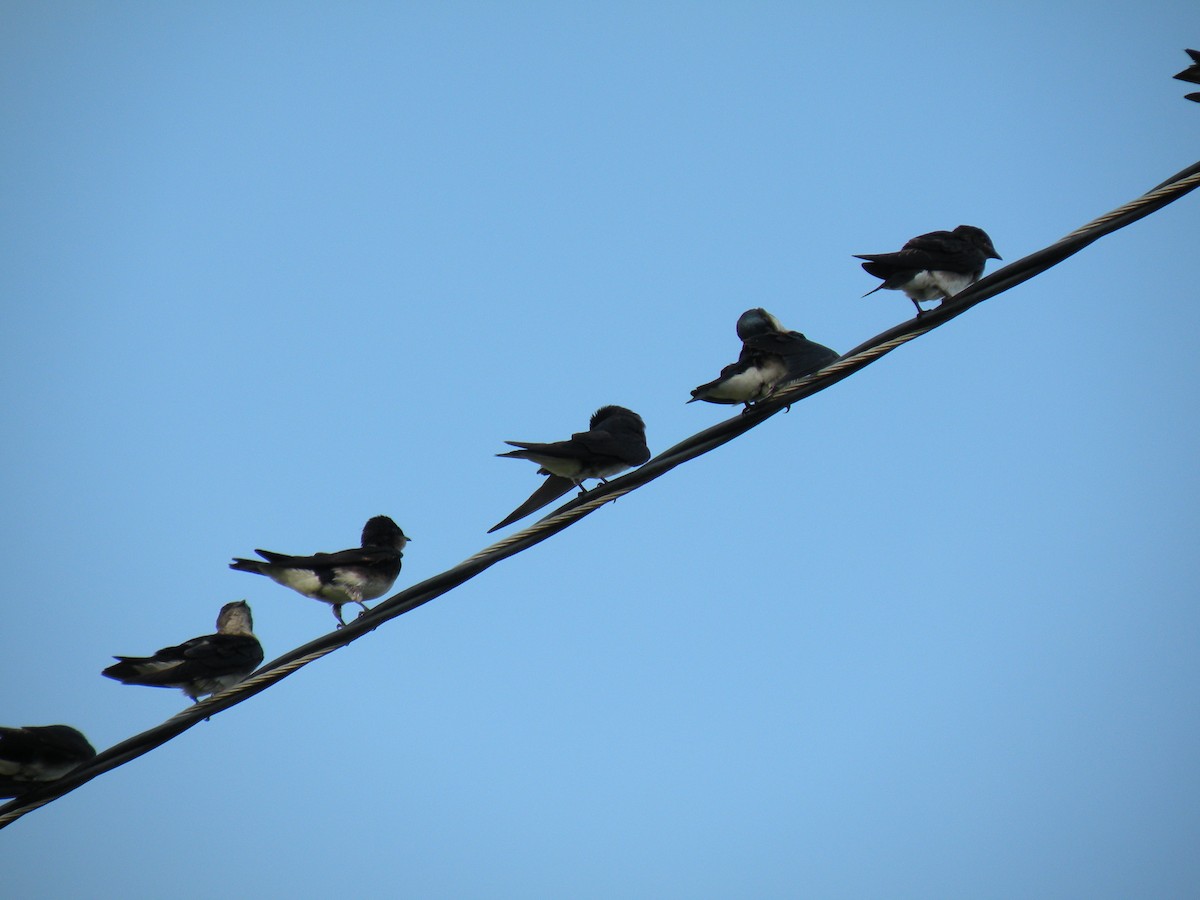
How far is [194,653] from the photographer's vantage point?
8.78m

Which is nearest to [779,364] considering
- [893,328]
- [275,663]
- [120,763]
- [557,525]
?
[893,328]

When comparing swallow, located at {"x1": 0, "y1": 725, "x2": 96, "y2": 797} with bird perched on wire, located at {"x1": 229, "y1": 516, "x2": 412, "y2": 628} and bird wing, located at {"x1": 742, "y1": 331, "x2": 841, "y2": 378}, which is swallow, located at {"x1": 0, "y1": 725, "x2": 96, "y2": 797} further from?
bird wing, located at {"x1": 742, "y1": 331, "x2": 841, "y2": 378}

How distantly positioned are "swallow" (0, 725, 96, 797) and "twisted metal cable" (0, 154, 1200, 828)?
2.46 m

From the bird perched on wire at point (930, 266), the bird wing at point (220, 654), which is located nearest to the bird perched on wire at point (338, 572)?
the bird wing at point (220, 654)

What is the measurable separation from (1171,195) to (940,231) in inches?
131

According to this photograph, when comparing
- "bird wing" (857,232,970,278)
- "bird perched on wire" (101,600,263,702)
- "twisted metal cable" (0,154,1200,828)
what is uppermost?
"bird wing" (857,232,970,278)

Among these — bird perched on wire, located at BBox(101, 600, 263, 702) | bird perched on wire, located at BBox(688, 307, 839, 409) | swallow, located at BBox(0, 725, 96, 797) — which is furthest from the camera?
bird perched on wire, located at BBox(101, 600, 263, 702)

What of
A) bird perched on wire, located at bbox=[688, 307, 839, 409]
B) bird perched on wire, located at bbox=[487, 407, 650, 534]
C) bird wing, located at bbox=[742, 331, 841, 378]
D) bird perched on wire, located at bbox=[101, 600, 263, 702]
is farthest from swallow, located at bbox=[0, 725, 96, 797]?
bird wing, located at bbox=[742, 331, 841, 378]

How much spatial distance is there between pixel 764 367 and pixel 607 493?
2.93 m

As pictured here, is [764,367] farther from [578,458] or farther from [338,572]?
[338,572]

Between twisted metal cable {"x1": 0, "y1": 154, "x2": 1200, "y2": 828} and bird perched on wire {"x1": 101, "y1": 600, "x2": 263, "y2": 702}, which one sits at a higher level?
bird perched on wire {"x1": 101, "y1": 600, "x2": 263, "y2": 702}

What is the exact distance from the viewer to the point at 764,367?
793 cm

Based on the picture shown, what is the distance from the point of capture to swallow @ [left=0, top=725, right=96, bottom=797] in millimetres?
7039

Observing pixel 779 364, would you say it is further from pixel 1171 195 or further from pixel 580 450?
pixel 1171 195
